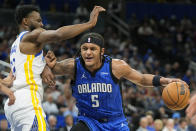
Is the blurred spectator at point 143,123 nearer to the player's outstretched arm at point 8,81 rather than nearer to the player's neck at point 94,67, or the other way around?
the player's neck at point 94,67

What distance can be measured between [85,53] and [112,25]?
13.6 meters

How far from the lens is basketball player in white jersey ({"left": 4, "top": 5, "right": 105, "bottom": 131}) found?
4.78m

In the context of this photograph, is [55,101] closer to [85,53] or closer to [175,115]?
[175,115]

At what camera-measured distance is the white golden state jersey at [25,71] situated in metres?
4.92

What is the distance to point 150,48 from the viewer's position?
1903cm

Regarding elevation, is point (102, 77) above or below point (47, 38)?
below

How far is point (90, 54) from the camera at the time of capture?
551cm

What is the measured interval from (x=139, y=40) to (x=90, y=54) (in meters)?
13.8

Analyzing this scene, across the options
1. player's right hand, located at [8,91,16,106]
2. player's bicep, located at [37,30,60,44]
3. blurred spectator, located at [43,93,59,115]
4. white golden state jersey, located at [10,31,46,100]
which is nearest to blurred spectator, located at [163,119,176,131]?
blurred spectator, located at [43,93,59,115]

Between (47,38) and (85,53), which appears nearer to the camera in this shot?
(47,38)

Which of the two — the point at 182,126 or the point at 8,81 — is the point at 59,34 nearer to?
the point at 8,81

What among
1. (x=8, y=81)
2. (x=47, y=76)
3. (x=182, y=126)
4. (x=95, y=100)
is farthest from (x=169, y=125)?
(x=8, y=81)

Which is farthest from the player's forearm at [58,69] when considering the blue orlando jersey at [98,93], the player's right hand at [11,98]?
the player's right hand at [11,98]

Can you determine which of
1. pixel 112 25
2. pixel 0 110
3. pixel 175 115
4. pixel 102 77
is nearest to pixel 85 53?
pixel 102 77
